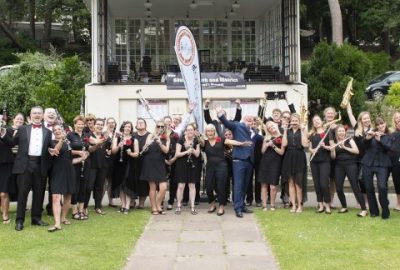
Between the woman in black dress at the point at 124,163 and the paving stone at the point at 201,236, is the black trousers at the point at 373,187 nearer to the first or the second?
the paving stone at the point at 201,236

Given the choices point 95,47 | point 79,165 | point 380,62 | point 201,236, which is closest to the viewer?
point 201,236

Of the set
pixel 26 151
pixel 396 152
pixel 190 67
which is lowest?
pixel 396 152

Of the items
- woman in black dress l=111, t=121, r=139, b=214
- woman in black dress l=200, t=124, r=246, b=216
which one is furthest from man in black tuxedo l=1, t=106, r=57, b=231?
woman in black dress l=200, t=124, r=246, b=216

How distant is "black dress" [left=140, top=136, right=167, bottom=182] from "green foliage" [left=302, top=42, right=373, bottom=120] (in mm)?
9509

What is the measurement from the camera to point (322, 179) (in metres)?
10.7

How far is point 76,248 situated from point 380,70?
2825 centimetres

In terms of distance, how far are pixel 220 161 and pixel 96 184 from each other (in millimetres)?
2257

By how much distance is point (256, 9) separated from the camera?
21.6 m

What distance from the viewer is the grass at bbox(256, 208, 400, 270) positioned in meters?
7.44

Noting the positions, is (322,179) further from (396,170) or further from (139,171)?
(139,171)

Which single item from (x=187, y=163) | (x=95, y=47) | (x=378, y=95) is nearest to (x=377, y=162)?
(x=187, y=163)

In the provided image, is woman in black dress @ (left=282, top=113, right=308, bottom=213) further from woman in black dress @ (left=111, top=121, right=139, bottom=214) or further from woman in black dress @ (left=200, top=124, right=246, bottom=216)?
woman in black dress @ (left=111, top=121, right=139, bottom=214)

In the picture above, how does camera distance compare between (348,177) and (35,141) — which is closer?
(35,141)

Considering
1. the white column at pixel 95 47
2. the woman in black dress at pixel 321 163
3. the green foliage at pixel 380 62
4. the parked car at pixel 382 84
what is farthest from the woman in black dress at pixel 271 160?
the green foliage at pixel 380 62
